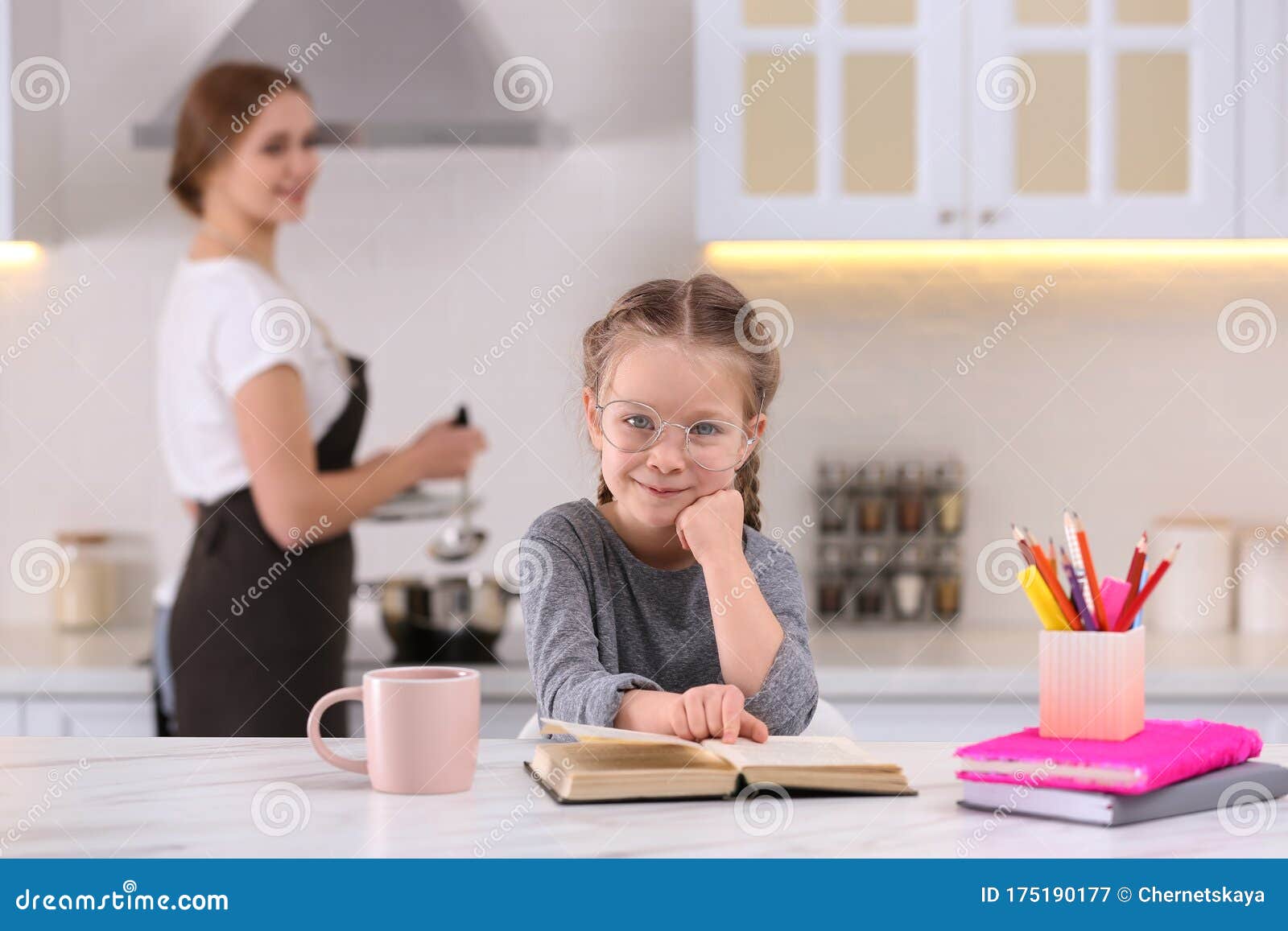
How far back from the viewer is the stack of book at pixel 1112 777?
2.58ft

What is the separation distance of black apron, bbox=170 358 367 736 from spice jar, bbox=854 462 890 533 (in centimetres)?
105

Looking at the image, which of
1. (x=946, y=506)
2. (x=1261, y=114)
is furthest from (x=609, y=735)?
(x=1261, y=114)

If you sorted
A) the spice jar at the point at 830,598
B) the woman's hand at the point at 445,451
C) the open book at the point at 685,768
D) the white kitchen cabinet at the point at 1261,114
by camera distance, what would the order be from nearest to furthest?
the open book at the point at 685,768
the white kitchen cabinet at the point at 1261,114
the woman's hand at the point at 445,451
the spice jar at the point at 830,598

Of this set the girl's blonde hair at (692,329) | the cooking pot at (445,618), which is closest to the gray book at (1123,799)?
the girl's blonde hair at (692,329)

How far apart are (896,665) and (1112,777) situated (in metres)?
1.38

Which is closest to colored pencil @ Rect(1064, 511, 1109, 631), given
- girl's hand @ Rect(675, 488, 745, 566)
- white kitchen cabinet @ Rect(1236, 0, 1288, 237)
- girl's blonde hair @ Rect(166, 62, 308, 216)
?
girl's hand @ Rect(675, 488, 745, 566)

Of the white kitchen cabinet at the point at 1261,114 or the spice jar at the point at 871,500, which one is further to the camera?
the spice jar at the point at 871,500

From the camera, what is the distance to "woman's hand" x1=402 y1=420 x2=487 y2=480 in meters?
2.44

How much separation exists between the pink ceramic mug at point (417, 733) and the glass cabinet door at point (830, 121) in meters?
1.56

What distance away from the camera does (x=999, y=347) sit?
8.41 ft

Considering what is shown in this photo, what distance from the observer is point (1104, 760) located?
79 cm

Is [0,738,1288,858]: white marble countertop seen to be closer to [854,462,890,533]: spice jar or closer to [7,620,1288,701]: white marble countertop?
[7,620,1288,701]: white marble countertop

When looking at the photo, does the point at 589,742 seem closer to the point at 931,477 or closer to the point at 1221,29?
the point at 931,477

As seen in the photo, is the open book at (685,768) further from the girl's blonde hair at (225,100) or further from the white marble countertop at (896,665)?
the girl's blonde hair at (225,100)
